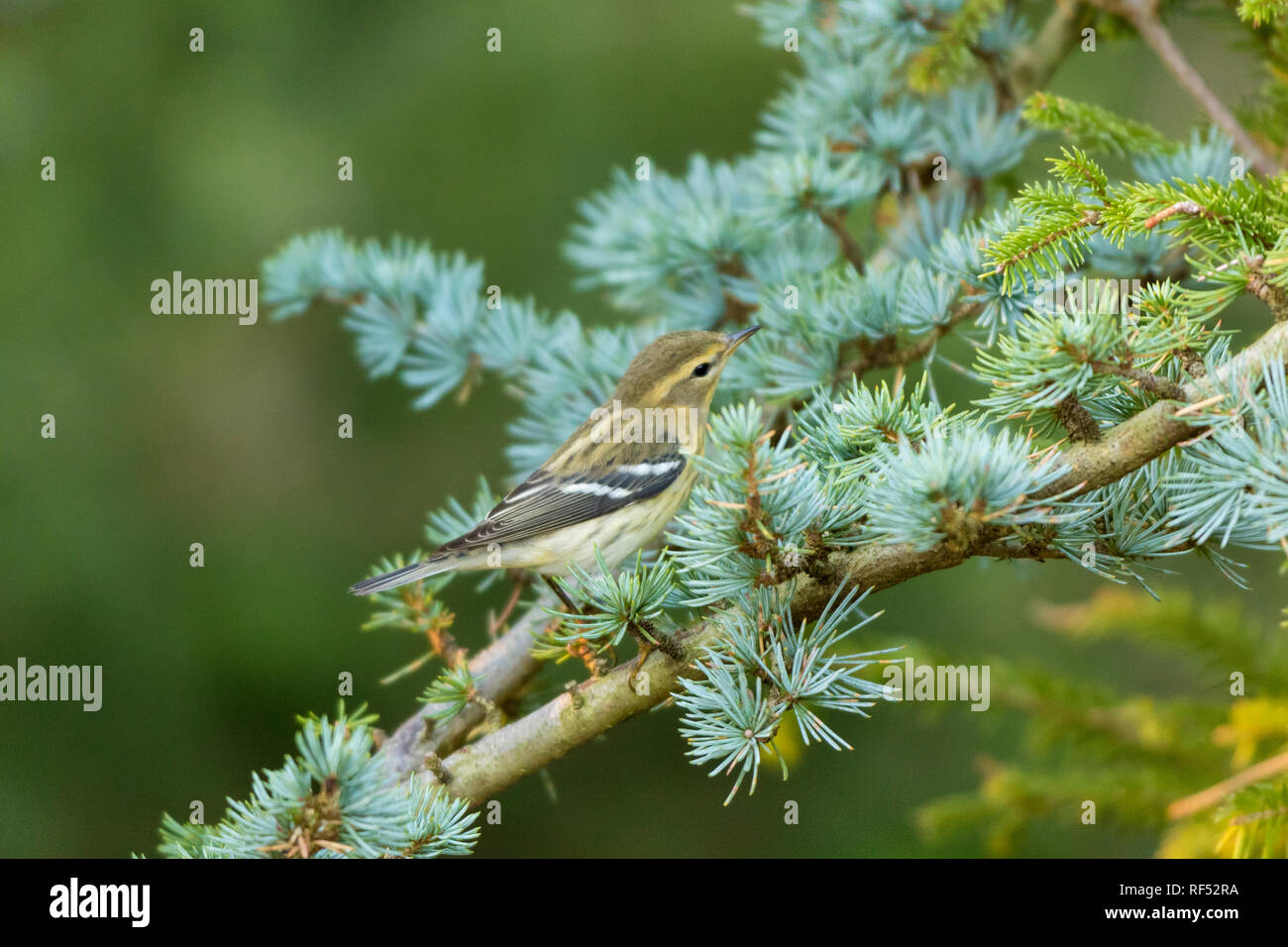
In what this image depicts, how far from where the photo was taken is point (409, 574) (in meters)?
2.36

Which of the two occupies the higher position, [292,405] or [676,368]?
[292,405]

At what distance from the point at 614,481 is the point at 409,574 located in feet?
2.19

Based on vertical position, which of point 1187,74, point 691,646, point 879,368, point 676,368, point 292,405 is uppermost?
point 292,405

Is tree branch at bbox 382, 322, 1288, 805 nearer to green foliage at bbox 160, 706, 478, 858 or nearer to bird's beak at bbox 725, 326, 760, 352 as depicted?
green foliage at bbox 160, 706, 478, 858

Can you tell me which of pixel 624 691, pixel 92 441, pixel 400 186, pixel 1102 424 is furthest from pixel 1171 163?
pixel 92 441

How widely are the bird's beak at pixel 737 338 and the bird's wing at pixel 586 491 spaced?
0.96 ft

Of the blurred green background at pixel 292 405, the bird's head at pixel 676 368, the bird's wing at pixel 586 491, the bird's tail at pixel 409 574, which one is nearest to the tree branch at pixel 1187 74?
the bird's head at pixel 676 368

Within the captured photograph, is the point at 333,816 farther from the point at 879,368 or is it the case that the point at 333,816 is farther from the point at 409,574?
the point at 879,368

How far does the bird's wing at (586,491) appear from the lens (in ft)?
8.87

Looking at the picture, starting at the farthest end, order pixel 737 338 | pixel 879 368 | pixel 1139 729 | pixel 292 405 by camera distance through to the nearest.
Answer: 1. pixel 292 405
2. pixel 737 338
3. pixel 1139 729
4. pixel 879 368

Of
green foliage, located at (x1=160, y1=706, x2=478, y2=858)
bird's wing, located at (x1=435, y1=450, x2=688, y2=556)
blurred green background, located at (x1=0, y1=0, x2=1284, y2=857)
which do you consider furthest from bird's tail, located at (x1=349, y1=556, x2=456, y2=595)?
blurred green background, located at (x1=0, y1=0, x2=1284, y2=857)

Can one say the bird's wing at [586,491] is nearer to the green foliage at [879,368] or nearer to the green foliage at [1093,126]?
the green foliage at [879,368]

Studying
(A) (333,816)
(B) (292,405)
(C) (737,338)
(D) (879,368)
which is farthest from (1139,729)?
(B) (292,405)
